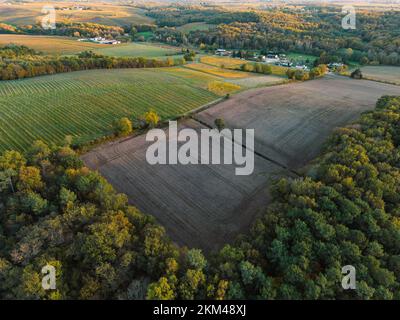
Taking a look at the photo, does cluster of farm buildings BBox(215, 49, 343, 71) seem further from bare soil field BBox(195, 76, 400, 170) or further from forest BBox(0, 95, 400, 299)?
forest BBox(0, 95, 400, 299)

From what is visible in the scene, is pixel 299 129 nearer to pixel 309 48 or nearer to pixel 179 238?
pixel 179 238

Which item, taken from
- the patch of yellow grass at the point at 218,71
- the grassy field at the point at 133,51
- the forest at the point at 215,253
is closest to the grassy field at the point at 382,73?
the patch of yellow grass at the point at 218,71

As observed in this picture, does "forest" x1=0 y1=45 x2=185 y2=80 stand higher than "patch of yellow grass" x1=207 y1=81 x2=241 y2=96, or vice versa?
"forest" x1=0 y1=45 x2=185 y2=80

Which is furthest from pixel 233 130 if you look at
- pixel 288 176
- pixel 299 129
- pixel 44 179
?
pixel 44 179

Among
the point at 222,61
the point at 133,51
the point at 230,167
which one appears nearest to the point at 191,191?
the point at 230,167

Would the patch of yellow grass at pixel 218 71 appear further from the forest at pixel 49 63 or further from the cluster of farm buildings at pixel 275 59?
the cluster of farm buildings at pixel 275 59

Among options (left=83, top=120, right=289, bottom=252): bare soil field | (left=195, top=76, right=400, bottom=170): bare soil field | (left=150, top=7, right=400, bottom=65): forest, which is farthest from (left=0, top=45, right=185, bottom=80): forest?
(left=83, top=120, right=289, bottom=252): bare soil field
